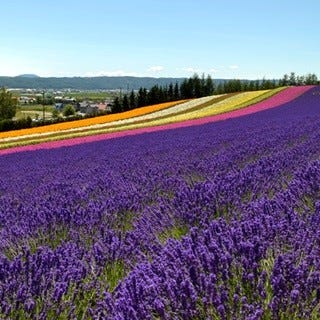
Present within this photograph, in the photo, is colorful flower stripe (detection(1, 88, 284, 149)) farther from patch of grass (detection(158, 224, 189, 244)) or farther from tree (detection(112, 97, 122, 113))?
patch of grass (detection(158, 224, 189, 244))

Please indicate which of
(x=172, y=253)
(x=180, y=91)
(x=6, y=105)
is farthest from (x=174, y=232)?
(x=6, y=105)

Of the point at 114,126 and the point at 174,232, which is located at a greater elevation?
the point at 174,232

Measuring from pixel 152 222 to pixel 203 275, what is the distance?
1.56 metres

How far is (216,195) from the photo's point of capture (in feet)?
12.5

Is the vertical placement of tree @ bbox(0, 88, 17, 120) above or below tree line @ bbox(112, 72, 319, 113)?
below

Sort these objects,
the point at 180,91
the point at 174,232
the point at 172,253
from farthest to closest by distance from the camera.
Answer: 1. the point at 180,91
2. the point at 174,232
3. the point at 172,253

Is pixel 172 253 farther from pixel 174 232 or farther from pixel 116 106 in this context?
pixel 116 106

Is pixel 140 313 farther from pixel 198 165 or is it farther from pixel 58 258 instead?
pixel 198 165

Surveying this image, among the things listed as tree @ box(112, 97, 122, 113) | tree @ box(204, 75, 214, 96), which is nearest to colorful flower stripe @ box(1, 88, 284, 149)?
tree @ box(112, 97, 122, 113)

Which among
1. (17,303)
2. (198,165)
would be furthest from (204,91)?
(17,303)

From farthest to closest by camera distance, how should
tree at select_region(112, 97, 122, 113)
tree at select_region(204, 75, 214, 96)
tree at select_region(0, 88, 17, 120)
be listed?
tree at select_region(0, 88, 17, 120)
tree at select_region(204, 75, 214, 96)
tree at select_region(112, 97, 122, 113)

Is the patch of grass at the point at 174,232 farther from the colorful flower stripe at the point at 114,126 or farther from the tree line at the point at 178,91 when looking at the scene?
the tree line at the point at 178,91

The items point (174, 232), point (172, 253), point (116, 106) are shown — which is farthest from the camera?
point (116, 106)

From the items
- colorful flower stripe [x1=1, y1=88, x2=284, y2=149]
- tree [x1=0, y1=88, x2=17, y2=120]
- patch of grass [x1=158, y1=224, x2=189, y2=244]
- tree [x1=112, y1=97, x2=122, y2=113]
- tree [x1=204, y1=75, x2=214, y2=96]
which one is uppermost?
patch of grass [x1=158, y1=224, x2=189, y2=244]
